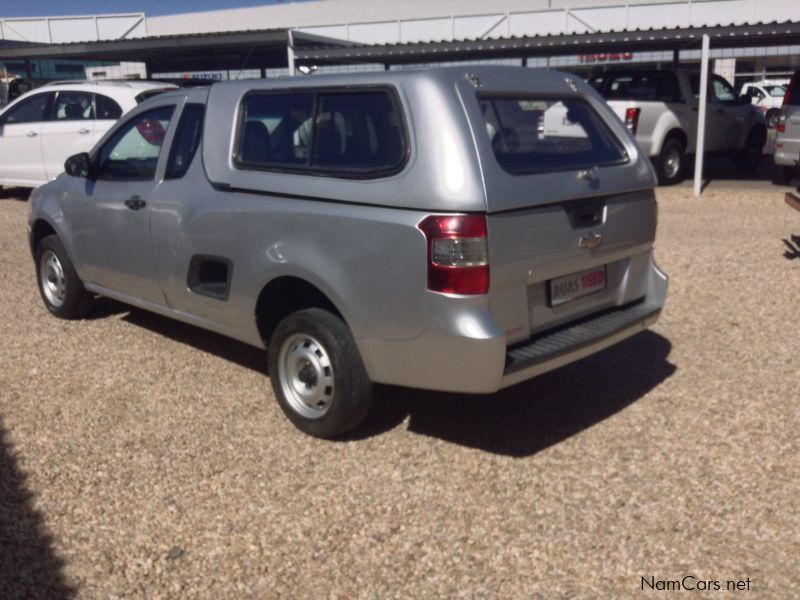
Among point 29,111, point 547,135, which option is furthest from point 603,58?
point 547,135

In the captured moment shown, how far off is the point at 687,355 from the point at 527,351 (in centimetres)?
229

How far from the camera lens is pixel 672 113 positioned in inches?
563

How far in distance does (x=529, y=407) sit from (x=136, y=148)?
3.09 metres

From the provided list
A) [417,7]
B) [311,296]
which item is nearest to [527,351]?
[311,296]

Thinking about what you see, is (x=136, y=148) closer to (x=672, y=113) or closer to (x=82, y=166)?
(x=82, y=166)

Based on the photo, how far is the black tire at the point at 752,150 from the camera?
16297 millimetres

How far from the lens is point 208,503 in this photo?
152 inches

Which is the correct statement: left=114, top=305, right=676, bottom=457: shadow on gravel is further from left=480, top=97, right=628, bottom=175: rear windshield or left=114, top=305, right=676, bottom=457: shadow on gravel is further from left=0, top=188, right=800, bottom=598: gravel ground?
left=480, top=97, right=628, bottom=175: rear windshield

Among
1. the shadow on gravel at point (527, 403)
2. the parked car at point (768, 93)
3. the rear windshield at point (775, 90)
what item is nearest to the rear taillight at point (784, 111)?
the shadow on gravel at point (527, 403)

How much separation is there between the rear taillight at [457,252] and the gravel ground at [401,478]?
101 centimetres

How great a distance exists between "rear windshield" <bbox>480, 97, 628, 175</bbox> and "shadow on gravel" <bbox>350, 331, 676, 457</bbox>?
1.43m

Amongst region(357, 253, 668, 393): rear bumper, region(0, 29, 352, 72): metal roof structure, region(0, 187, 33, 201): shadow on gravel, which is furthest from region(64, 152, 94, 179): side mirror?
region(0, 29, 352, 72): metal roof structure

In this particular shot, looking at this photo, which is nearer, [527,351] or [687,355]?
[527,351]

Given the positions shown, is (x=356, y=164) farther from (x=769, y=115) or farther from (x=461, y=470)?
(x=769, y=115)
